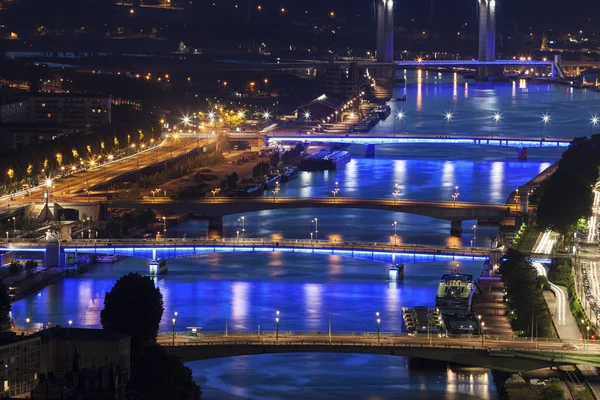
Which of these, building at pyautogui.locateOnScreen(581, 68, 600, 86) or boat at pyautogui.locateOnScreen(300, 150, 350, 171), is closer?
boat at pyautogui.locateOnScreen(300, 150, 350, 171)

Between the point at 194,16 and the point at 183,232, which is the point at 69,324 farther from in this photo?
the point at 194,16

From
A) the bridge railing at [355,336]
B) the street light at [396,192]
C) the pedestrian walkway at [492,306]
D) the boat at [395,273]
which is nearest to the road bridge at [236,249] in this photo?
the boat at [395,273]

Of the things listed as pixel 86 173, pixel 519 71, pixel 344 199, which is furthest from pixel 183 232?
pixel 519 71

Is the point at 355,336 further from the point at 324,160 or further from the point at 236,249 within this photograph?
the point at 324,160

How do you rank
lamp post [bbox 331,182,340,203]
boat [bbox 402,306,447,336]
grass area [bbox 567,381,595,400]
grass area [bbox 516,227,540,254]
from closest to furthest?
grass area [bbox 567,381,595,400] → boat [bbox 402,306,447,336] → grass area [bbox 516,227,540,254] → lamp post [bbox 331,182,340,203]

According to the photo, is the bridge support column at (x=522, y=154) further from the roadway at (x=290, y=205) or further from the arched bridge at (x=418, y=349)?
the arched bridge at (x=418, y=349)

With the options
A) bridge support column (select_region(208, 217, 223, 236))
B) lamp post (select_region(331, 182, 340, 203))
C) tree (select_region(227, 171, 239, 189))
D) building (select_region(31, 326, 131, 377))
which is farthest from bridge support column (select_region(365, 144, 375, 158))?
building (select_region(31, 326, 131, 377))

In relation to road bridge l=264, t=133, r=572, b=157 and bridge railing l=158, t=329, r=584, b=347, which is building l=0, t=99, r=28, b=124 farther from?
bridge railing l=158, t=329, r=584, b=347
